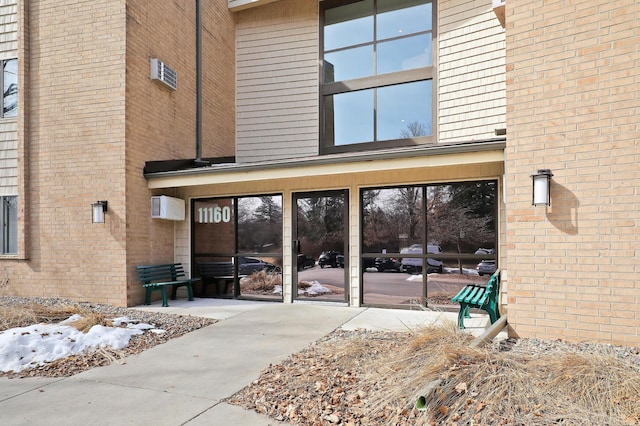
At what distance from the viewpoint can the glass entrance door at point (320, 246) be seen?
7.59 metres

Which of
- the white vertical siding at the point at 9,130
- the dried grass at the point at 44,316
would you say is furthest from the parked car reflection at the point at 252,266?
the white vertical siding at the point at 9,130

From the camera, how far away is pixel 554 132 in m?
4.77

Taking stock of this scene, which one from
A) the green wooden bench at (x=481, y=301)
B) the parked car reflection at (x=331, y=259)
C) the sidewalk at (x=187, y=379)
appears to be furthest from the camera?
the parked car reflection at (x=331, y=259)

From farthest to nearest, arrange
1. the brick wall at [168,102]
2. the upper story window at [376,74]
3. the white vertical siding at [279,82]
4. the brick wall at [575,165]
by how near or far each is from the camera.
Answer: the white vertical siding at [279,82] < the upper story window at [376,74] < the brick wall at [168,102] < the brick wall at [575,165]

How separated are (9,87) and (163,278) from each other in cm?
530

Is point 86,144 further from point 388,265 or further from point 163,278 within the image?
point 388,265

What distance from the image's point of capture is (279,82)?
33.6 feet

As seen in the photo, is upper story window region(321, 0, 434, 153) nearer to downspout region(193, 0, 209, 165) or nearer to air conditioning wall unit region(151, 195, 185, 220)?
downspout region(193, 0, 209, 165)

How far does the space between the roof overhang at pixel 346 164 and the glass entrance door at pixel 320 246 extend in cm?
95

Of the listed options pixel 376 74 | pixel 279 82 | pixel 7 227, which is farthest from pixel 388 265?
pixel 7 227

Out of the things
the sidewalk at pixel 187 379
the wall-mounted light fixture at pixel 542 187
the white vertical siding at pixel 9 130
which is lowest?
the sidewalk at pixel 187 379

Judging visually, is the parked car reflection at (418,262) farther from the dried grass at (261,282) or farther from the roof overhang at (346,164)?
the dried grass at (261,282)

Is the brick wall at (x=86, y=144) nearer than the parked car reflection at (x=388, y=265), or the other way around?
the parked car reflection at (x=388, y=265)

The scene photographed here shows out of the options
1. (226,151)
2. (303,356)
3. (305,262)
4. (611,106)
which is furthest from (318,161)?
(226,151)
